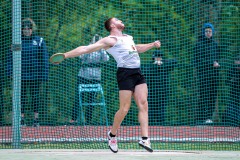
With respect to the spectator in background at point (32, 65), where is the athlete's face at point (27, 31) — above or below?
above

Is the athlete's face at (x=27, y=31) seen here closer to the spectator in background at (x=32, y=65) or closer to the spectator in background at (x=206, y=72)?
the spectator in background at (x=32, y=65)

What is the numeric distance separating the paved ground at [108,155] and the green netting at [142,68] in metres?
1.68

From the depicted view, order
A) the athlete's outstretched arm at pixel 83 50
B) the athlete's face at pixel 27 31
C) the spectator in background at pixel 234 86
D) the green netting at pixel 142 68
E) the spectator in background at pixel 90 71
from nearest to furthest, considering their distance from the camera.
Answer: the athlete's outstretched arm at pixel 83 50 < the athlete's face at pixel 27 31 < the green netting at pixel 142 68 < the spectator in background at pixel 90 71 < the spectator in background at pixel 234 86

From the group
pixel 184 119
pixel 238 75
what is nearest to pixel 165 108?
pixel 184 119

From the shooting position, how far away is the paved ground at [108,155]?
9344mm

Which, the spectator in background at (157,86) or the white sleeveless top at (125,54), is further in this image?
the spectator in background at (157,86)

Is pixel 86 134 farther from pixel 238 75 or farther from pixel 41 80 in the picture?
pixel 238 75

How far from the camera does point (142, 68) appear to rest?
13.4 m

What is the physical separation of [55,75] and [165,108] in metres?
2.15

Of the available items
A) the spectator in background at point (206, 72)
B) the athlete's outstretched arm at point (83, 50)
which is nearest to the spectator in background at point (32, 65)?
the spectator in background at point (206, 72)

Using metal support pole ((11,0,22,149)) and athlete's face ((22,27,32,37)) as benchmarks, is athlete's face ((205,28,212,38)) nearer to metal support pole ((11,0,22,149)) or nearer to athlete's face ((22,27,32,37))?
athlete's face ((22,27,32,37))

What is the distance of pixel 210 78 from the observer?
13281mm

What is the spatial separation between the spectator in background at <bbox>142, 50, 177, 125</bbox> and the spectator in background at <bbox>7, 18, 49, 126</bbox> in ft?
6.21

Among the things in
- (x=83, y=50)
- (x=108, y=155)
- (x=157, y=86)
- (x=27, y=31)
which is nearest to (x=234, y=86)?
(x=157, y=86)
